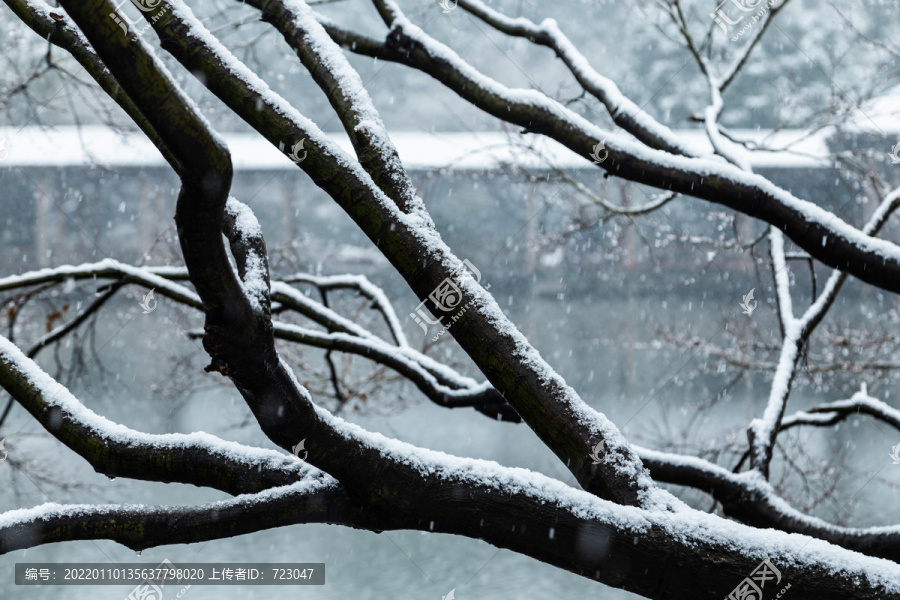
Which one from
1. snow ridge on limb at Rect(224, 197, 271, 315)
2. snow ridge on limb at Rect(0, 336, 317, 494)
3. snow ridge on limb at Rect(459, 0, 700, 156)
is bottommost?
snow ridge on limb at Rect(0, 336, 317, 494)

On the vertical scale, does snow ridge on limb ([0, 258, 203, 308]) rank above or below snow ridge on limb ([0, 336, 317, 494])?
above

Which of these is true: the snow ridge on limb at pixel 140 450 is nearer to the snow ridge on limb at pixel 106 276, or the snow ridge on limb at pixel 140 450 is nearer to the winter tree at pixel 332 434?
the winter tree at pixel 332 434

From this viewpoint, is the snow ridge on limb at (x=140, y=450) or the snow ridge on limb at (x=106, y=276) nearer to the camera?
the snow ridge on limb at (x=140, y=450)

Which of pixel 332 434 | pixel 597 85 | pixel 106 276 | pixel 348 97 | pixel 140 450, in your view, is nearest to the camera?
pixel 332 434

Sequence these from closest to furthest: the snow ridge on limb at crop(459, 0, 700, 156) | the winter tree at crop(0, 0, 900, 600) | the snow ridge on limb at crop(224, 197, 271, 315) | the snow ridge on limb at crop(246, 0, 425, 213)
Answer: the winter tree at crop(0, 0, 900, 600) < the snow ridge on limb at crop(224, 197, 271, 315) < the snow ridge on limb at crop(246, 0, 425, 213) < the snow ridge on limb at crop(459, 0, 700, 156)

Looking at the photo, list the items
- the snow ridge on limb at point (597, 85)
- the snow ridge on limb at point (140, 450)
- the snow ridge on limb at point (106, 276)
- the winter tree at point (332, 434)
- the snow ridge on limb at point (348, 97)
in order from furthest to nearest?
the snow ridge on limb at point (106, 276), the snow ridge on limb at point (597, 85), the snow ridge on limb at point (348, 97), the snow ridge on limb at point (140, 450), the winter tree at point (332, 434)

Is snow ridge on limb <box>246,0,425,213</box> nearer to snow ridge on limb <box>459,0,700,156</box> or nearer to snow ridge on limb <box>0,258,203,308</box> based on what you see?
snow ridge on limb <box>459,0,700,156</box>

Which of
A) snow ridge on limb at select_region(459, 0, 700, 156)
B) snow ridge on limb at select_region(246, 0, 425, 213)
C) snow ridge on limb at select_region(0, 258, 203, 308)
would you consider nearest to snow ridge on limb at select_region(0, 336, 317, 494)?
snow ridge on limb at select_region(246, 0, 425, 213)

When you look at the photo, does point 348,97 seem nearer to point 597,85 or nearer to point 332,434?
point 332,434

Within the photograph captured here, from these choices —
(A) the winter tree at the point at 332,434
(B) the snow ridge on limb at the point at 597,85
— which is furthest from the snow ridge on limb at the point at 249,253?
(B) the snow ridge on limb at the point at 597,85

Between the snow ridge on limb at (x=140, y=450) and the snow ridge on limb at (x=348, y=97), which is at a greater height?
the snow ridge on limb at (x=348, y=97)

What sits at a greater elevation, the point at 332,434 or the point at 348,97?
the point at 348,97

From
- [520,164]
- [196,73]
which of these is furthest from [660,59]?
[196,73]

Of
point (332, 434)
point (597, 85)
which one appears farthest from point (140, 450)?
point (597, 85)
